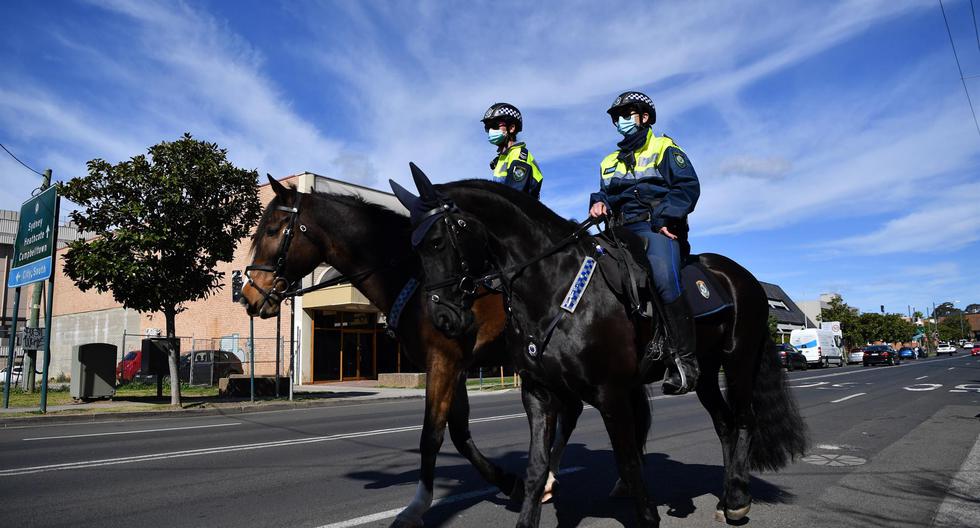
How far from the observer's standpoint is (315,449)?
8508 mm

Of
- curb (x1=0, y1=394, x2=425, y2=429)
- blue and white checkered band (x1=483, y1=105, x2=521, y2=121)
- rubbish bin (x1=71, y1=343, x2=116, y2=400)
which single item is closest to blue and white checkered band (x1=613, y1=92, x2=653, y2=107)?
blue and white checkered band (x1=483, y1=105, x2=521, y2=121)

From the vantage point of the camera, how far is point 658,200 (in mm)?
4492

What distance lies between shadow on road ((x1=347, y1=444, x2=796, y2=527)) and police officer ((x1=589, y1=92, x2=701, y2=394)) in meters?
1.46

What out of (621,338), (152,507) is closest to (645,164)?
(621,338)

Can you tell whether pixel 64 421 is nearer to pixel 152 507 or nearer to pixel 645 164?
pixel 152 507

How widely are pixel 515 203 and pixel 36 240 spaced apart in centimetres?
1694

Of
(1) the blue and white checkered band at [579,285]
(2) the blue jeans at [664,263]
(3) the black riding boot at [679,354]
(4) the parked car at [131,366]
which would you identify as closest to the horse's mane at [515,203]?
(1) the blue and white checkered band at [579,285]

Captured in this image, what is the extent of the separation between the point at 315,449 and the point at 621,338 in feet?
19.8

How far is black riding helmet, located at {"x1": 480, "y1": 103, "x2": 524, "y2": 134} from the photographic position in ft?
18.9

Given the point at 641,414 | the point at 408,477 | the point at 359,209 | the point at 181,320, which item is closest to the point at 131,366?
the point at 181,320

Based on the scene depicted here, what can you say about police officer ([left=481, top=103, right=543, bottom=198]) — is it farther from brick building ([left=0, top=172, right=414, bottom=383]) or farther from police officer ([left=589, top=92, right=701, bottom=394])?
brick building ([left=0, top=172, right=414, bottom=383])

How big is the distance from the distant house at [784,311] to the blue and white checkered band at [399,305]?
7189 centimetres

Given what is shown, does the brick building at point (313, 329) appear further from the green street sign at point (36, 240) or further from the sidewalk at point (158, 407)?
the green street sign at point (36, 240)

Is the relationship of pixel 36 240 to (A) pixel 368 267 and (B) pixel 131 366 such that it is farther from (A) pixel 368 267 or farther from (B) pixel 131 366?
(A) pixel 368 267
